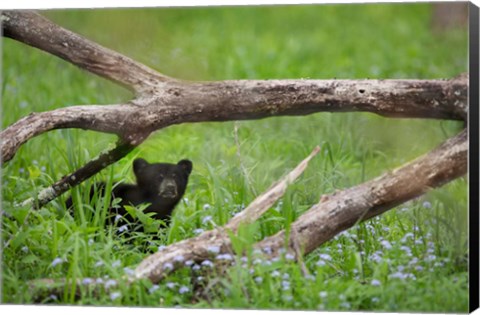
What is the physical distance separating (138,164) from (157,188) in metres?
0.34

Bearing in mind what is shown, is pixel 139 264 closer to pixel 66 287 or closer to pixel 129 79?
pixel 66 287

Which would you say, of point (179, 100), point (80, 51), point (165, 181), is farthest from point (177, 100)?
point (165, 181)

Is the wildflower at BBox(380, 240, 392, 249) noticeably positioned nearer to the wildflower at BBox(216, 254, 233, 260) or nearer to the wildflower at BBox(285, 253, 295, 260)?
the wildflower at BBox(285, 253, 295, 260)

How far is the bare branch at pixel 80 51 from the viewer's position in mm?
7070

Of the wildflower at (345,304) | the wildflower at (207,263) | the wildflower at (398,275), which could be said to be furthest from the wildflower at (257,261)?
the wildflower at (398,275)

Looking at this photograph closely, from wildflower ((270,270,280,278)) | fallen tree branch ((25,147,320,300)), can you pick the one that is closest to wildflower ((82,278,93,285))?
fallen tree branch ((25,147,320,300))

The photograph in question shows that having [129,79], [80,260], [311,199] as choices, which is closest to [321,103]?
[311,199]

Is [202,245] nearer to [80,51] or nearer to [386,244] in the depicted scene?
[386,244]

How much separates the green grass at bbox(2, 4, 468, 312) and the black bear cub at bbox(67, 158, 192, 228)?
0.09 m

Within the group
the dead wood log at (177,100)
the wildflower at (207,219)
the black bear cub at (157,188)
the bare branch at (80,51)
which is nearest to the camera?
the dead wood log at (177,100)

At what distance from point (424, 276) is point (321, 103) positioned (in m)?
1.24

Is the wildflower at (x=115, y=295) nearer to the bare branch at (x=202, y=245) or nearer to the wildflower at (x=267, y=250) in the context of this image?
the bare branch at (x=202, y=245)

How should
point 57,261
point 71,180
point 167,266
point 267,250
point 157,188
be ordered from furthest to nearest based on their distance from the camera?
point 157,188 < point 71,180 < point 57,261 < point 267,250 < point 167,266

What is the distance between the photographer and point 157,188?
26.5 feet
